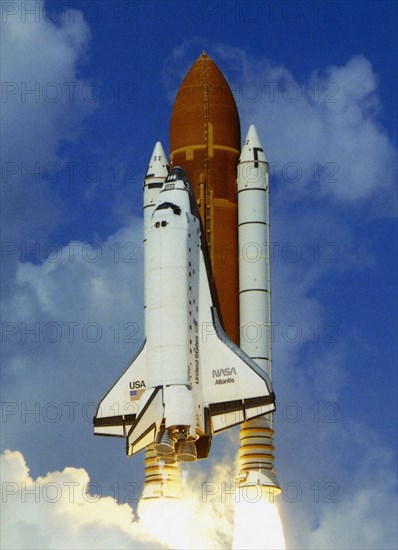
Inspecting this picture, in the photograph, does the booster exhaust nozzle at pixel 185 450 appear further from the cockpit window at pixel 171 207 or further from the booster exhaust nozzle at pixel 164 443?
the cockpit window at pixel 171 207

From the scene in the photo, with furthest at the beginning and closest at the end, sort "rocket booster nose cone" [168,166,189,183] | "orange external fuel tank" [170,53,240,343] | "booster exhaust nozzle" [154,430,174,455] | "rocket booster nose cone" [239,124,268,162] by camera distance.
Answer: "rocket booster nose cone" [239,124,268,162], "orange external fuel tank" [170,53,240,343], "rocket booster nose cone" [168,166,189,183], "booster exhaust nozzle" [154,430,174,455]

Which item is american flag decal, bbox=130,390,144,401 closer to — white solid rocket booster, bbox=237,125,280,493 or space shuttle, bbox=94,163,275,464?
space shuttle, bbox=94,163,275,464

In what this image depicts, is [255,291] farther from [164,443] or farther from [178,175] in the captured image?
[164,443]

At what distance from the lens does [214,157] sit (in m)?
41.5

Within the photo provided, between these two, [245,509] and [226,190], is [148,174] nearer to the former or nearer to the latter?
[226,190]

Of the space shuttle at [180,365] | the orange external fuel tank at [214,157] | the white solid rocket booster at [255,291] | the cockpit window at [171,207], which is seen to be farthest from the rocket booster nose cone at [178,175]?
the white solid rocket booster at [255,291]

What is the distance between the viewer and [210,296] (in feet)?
128

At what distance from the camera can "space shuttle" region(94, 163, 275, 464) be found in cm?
3728

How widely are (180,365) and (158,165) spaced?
6395 mm

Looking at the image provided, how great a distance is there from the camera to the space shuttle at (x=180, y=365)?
122 feet

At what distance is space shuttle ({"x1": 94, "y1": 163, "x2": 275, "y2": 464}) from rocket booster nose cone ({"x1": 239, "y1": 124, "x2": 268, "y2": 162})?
2081 mm

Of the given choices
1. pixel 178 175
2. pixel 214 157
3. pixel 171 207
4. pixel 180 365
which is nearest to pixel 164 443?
pixel 180 365

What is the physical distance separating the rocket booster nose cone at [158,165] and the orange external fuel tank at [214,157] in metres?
0.22

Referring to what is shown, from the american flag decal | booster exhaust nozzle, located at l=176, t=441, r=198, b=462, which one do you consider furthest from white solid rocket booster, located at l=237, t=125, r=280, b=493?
the american flag decal
